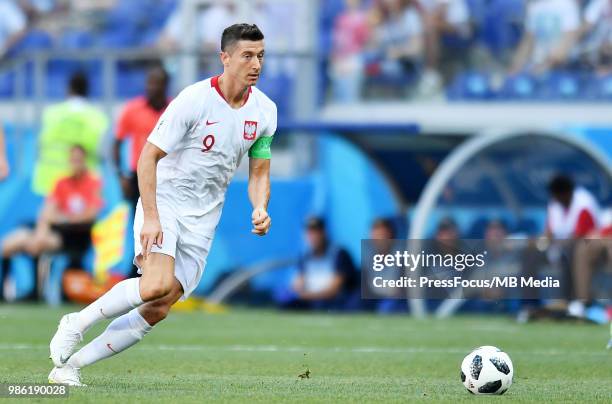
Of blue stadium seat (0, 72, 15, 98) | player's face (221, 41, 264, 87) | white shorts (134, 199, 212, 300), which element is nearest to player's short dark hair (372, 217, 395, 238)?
blue stadium seat (0, 72, 15, 98)

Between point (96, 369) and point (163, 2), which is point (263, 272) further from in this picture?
point (96, 369)

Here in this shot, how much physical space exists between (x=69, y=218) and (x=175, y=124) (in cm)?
963

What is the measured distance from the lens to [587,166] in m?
16.1

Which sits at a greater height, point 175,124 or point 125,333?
point 175,124

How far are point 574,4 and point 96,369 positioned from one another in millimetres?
10805

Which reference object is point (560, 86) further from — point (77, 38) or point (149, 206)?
point (149, 206)

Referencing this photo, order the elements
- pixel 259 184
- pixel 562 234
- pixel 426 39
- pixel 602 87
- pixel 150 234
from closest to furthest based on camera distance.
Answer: pixel 150 234
pixel 259 184
pixel 562 234
pixel 602 87
pixel 426 39

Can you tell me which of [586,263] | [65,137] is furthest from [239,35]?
[65,137]

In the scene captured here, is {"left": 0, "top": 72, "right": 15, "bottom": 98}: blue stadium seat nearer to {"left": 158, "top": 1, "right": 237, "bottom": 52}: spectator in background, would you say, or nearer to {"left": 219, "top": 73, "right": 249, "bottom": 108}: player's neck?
{"left": 158, "top": 1, "right": 237, "bottom": 52}: spectator in background

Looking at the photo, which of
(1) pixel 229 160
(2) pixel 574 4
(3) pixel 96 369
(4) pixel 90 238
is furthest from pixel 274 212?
(1) pixel 229 160

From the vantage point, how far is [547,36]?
17.8m

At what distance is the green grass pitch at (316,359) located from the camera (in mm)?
7316

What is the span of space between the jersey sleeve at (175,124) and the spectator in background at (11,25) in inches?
563

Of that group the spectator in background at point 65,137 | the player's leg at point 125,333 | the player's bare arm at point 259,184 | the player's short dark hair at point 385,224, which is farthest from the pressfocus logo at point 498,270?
the player's leg at point 125,333
